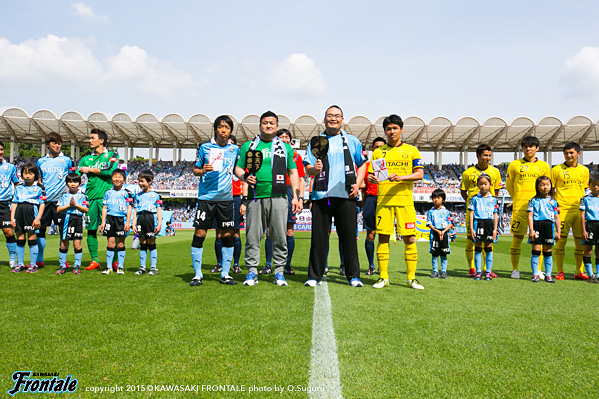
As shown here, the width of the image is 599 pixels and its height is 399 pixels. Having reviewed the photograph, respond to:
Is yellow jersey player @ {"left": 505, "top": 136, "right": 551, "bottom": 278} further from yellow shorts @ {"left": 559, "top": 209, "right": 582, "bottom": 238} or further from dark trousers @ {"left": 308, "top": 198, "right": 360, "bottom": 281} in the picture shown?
dark trousers @ {"left": 308, "top": 198, "right": 360, "bottom": 281}

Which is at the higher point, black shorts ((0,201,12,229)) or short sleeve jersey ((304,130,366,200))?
short sleeve jersey ((304,130,366,200))

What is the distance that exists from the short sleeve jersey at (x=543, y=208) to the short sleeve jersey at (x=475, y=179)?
591 millimetres

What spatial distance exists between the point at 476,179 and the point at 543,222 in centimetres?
121

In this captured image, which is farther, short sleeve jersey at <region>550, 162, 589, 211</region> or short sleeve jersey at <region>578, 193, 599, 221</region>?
short sleeve jersey at <region>550, 162, 589, 211</region>

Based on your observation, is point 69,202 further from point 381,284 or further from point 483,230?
point 483,230

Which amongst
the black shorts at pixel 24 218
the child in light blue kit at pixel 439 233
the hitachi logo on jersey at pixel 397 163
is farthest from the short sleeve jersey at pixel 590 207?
the black shorts at pixel 24 218

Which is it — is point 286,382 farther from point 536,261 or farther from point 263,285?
point 536,261

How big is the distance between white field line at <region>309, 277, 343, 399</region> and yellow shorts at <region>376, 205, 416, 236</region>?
173 cm

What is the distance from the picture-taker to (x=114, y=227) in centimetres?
578

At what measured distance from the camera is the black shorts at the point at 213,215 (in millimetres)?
4586

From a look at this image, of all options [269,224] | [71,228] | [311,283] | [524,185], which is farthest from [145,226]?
[524,185]

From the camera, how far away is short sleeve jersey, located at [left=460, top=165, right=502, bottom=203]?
6.05 meters

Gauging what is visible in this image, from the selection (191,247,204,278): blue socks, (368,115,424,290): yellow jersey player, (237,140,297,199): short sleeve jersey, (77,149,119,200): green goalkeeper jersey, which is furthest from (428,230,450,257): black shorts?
(77,149,119,200): green goalkeeper jersey

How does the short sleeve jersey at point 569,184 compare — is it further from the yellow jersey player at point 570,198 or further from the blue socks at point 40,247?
the blue socks at point 40,247
